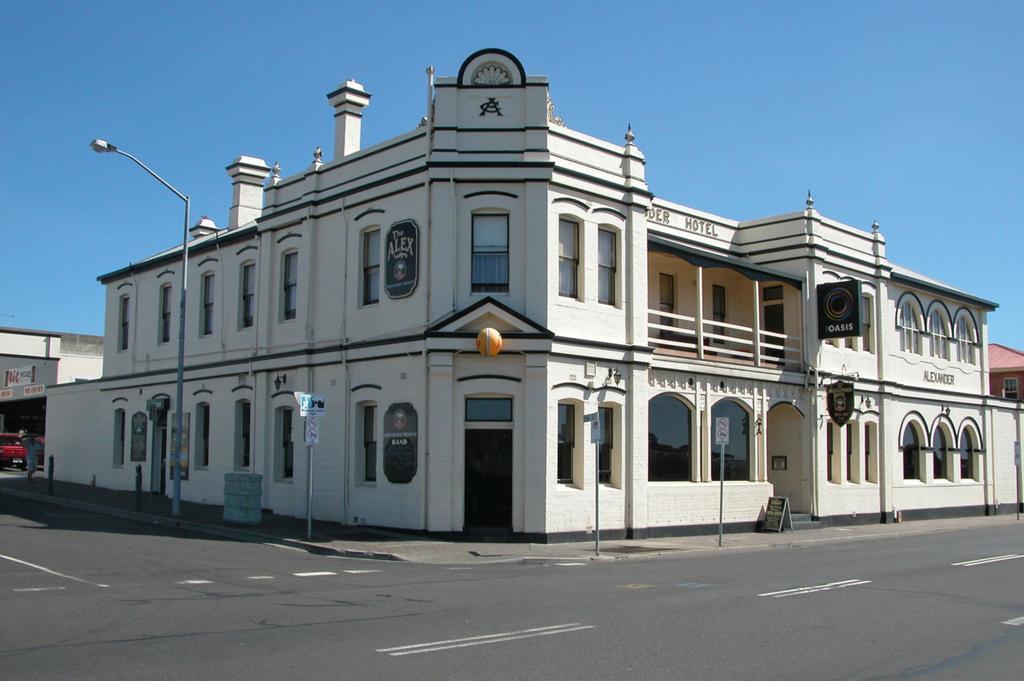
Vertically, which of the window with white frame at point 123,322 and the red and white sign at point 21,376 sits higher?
the window with white frame at point 123,322

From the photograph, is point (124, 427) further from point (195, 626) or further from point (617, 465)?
point (195, 626)

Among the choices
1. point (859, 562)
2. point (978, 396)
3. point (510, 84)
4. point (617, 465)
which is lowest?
point (859, 562)

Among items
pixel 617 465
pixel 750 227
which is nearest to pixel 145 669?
pixel 617 465

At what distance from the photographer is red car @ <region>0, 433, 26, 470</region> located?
47.2 meters

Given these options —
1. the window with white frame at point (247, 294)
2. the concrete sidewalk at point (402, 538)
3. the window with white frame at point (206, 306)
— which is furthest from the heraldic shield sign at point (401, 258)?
the window with white frame at point (206, 306)

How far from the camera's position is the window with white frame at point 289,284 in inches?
1020

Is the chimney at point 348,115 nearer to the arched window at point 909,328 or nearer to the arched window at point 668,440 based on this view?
the arched window at point 668,440

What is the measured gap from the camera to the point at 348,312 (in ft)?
77.7

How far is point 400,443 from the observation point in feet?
70.2

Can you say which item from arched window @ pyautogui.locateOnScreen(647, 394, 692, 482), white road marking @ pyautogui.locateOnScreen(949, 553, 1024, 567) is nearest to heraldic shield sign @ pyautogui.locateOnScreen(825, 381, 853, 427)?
arched window @ pyautogui.locateOnScreen(647, 394, 692, 482)

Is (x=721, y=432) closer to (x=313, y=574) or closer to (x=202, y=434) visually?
(x=313, y=574)

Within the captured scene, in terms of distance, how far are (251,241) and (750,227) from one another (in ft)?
50.3

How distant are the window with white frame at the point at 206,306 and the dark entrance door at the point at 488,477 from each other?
1240cm

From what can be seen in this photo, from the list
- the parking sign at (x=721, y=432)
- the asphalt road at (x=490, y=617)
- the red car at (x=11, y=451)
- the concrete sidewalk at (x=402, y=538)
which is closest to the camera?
the asphalt road at (x=490, y=617)
